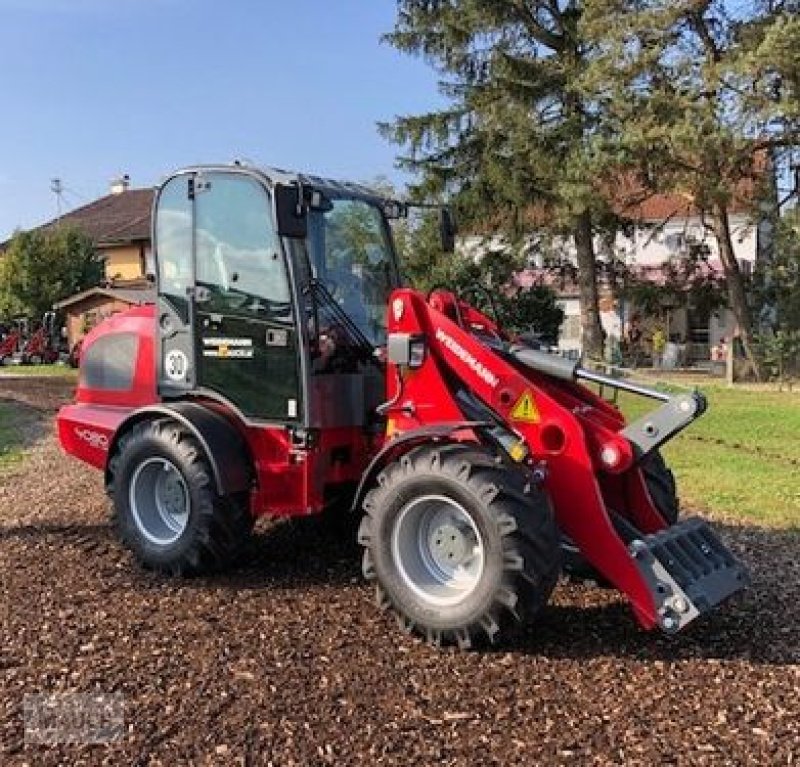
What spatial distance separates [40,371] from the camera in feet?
108

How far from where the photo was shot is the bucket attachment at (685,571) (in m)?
4.84

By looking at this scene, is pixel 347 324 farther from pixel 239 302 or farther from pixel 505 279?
pixel 505 279

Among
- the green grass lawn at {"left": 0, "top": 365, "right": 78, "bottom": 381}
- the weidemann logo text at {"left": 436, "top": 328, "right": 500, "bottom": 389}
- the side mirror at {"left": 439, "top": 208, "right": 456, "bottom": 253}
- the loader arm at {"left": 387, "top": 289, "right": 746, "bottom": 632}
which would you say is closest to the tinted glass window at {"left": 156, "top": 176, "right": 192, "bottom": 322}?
the loader arm at {"left": 387, "top": 289, "right": 746, "bottom": 632}

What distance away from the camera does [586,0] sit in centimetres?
2520

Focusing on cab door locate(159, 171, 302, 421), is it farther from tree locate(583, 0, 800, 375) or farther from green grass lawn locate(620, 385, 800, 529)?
tree locate(583, 0, 800, 375)

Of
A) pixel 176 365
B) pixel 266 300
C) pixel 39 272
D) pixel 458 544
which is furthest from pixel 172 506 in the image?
pixel 39 272

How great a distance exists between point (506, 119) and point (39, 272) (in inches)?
955

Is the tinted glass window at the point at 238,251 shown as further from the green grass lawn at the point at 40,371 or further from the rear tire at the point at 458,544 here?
→ the green grass lawn at the point at 40,371

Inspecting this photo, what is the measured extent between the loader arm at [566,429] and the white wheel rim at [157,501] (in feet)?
5.31

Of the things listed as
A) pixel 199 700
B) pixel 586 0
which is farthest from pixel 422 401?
pixel 586 0

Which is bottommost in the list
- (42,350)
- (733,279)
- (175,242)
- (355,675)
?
(355,675)

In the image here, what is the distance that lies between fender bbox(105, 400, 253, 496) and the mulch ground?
25.2 inches

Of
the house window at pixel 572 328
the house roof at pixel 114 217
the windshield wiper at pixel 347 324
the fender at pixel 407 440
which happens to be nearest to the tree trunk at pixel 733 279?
the house window at pixel 572 328

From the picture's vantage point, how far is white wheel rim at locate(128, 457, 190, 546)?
664 centimetres
